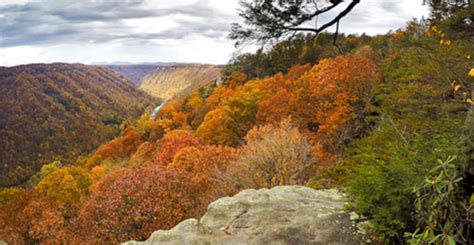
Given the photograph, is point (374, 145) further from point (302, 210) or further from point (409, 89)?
point (409, 89)

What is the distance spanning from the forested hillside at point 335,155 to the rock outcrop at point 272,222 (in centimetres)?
33

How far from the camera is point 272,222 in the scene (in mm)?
6996

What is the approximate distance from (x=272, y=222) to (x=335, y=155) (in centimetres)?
1428

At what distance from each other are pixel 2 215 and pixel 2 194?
1193cm

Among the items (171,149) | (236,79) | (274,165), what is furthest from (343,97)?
(236,79)

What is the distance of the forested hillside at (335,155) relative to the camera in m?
4.93

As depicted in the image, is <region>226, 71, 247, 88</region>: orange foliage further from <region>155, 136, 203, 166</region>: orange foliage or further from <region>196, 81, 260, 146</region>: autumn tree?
<region>155, 136, 203, 166</region>: orange foliage

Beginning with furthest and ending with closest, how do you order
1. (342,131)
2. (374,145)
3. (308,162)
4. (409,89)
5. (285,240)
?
(342,131), (308,162), (409,89), (374,145), (285,240)

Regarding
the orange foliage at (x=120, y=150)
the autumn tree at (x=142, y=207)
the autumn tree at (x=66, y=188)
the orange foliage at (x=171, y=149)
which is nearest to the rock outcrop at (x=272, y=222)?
the autumn tree at (x=142, y=207)

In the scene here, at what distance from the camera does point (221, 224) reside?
24.5 ft

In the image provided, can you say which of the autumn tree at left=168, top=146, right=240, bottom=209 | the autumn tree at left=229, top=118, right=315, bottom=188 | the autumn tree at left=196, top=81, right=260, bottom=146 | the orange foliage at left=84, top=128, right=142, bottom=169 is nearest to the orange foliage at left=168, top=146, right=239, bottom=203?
the autumn tree at left=168, top=146, right=240, bottom=209

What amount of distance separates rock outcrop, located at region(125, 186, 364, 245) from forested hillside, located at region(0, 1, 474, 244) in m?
0.33

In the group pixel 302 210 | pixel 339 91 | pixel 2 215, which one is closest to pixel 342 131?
pixel 339 91

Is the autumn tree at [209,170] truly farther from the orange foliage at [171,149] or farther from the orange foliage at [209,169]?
the orange foliage at [171,149]
